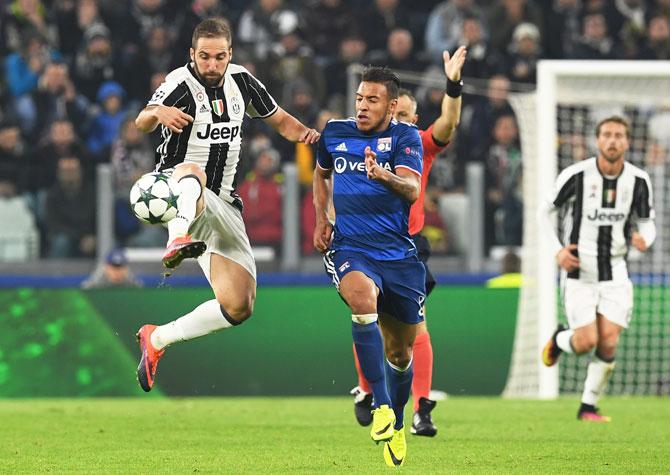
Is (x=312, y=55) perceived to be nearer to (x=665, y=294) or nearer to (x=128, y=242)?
(x=128, y=242)

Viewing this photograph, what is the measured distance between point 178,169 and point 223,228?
0.59m

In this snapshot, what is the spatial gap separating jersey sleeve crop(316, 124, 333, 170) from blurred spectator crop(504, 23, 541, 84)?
9150mm

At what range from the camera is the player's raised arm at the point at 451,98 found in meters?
8.46

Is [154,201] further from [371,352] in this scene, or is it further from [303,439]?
[303,439]

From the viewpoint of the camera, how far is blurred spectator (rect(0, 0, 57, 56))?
17.5m

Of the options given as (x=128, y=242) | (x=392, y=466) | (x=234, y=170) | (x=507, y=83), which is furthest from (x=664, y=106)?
(x=392, y=466)

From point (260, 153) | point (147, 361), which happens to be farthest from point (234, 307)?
point (260, 153)

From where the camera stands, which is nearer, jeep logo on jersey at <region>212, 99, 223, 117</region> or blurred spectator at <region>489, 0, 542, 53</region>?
jeep logo on jersey at <region>212, 99, 223, 117</region>

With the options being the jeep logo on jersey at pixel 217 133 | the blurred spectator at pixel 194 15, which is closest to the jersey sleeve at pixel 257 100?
the jeep logo on jersey at pixel 217 133

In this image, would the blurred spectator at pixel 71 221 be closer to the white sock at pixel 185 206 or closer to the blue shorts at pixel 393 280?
the white sock at pixel 185 206

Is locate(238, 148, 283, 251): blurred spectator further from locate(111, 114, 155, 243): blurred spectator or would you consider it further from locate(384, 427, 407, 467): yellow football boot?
locate(384, 427, 407, 467): yellow football boot

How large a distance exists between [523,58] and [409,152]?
9.73 m

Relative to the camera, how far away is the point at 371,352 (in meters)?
7.41

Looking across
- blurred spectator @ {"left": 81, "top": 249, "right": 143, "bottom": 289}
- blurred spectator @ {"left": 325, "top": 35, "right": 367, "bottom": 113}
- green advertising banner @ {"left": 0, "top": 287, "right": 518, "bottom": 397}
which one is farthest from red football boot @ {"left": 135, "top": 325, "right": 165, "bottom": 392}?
blurred spectator @ {"left": 325, "top": 35, "right": 367, "bottom": 113}
